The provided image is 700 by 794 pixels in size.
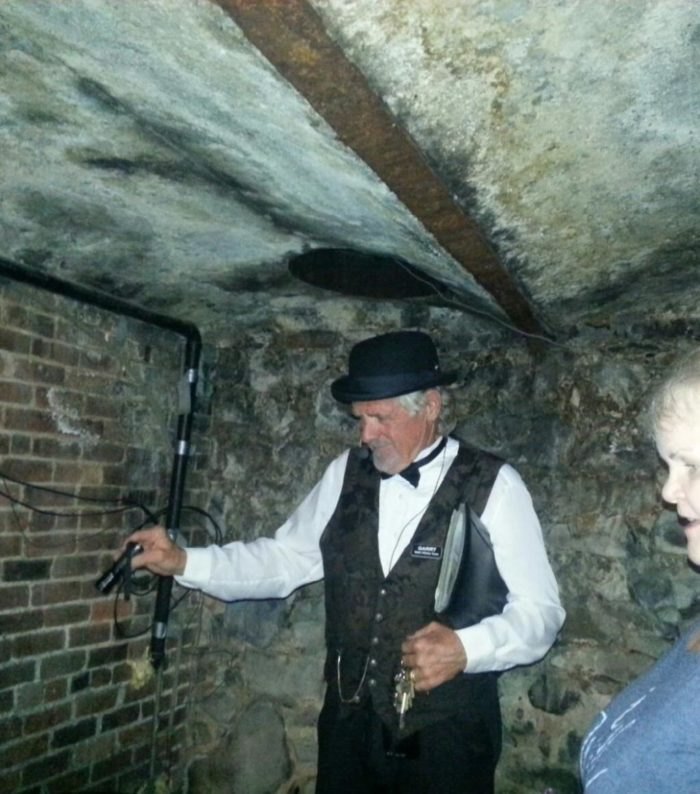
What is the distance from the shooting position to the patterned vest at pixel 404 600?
257cm

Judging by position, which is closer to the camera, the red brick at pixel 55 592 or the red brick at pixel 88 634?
the red brick at pixel 55 592

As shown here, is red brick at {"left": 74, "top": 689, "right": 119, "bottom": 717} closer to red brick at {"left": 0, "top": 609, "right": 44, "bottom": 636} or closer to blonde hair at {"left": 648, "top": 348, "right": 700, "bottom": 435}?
red brick at {"left": 0, "top": 609, "right": 44, "bottom": 636}

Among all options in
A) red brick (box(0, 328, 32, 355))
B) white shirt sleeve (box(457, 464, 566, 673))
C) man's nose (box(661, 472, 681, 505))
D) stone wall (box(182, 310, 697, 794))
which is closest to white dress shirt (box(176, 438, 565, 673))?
white shirt sleeve (box(457, 464, 566, 673))

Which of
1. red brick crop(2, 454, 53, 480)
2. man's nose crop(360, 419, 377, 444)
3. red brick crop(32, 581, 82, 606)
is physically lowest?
red brick crop(32, 581, 82, 606)

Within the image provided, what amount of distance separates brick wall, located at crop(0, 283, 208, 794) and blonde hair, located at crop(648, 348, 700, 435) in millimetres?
2101

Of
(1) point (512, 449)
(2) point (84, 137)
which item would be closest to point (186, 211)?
(2) point (84, 137)

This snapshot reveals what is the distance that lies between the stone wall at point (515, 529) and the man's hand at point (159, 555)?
783 mm

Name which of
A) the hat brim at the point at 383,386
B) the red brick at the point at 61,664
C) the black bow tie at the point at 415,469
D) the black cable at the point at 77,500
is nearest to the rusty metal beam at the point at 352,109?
the hat brim at the point at 383,386

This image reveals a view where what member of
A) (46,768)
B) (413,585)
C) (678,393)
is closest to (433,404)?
(413,585)

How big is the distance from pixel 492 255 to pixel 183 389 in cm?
178

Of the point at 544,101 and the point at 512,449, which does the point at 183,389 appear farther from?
the point at 544,101

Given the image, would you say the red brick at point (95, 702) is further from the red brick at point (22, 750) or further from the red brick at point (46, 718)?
the red brick at point (22, 750)

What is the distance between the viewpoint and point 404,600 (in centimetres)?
261

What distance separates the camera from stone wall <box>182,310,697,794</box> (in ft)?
9.68
